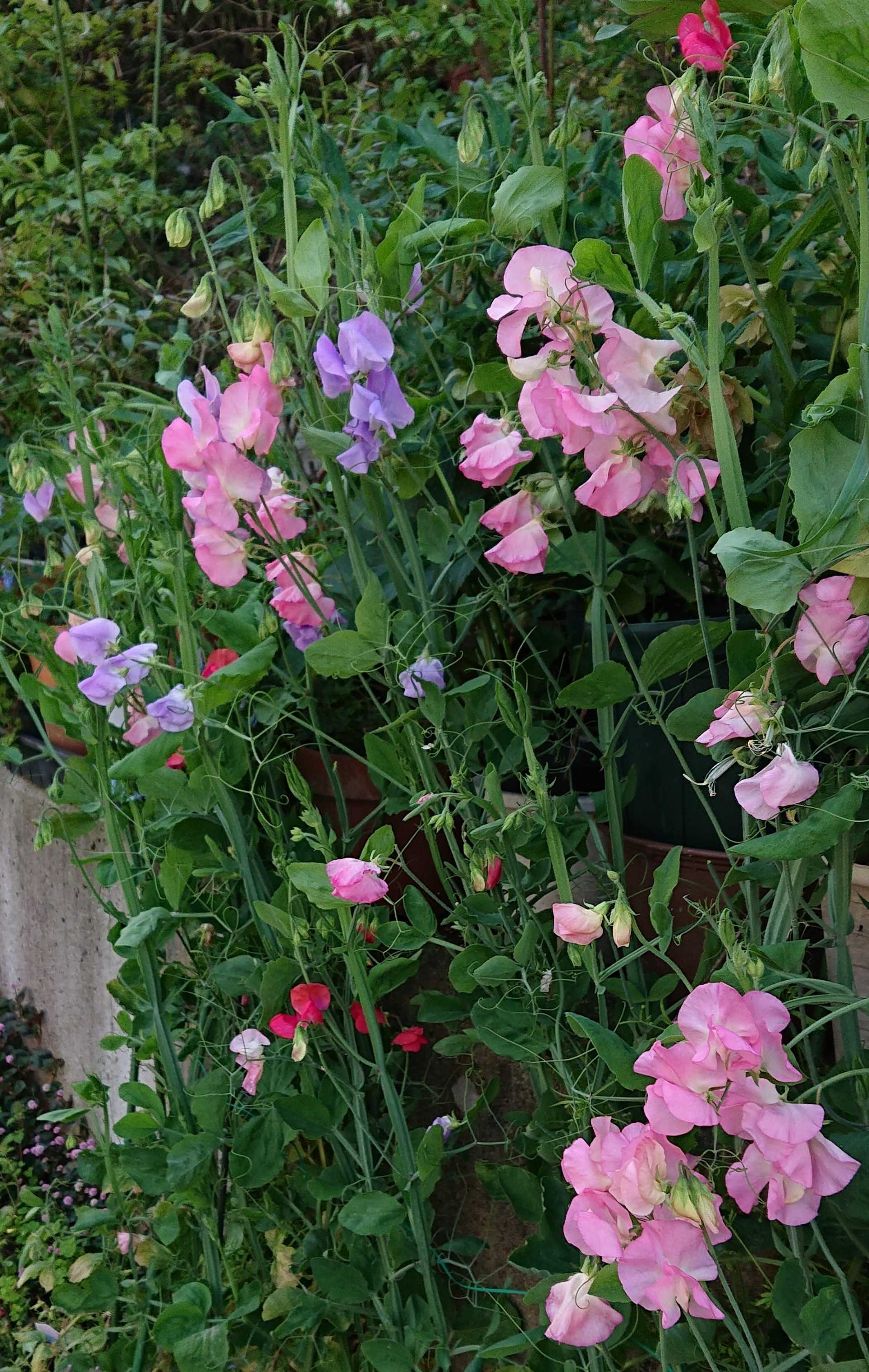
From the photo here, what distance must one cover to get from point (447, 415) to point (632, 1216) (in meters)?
0.61

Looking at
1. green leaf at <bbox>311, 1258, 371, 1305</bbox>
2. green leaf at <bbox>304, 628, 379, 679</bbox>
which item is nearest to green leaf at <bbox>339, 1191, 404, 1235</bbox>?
green leaf at <bbox>311, 1258, 371, 1305</bbox>

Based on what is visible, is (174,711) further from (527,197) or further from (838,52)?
(838,52)

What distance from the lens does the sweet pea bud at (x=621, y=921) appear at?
0.64 m

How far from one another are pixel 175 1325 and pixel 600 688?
732 mm

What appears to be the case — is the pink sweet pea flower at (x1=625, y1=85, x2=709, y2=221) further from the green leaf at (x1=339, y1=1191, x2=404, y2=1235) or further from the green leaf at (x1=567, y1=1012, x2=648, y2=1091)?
the green leaf at (x1=339, y1=1191, x2=404, y2=1235)

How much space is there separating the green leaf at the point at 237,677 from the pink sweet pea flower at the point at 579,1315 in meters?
0.47

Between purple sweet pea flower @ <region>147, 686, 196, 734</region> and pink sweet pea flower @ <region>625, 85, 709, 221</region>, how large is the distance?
0.49m

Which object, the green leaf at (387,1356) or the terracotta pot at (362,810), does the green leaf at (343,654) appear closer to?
the terracotta pot at (362,810)

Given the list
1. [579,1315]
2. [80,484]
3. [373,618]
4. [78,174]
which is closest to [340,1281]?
[579,1315]

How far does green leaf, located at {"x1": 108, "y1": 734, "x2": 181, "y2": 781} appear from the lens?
0.91 meters

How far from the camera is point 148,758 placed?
3.00 ft

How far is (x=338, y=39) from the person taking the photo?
7.78ft

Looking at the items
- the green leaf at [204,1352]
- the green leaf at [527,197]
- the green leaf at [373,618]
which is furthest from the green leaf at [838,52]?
the green leaf at [204,1352]

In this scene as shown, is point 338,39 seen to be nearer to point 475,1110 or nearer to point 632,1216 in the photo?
point 475,1110
